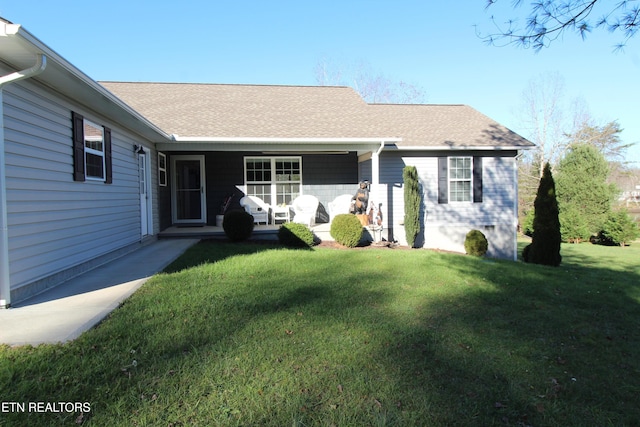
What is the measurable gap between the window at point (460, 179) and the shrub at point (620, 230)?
9.40 m

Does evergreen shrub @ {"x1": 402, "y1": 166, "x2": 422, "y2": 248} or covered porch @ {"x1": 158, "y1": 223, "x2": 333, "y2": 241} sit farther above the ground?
evergreen shrub @ {"x1": 402, "y1": 166, "x2": 422, "y2": 248}

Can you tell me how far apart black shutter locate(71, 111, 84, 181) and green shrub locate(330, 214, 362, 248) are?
547cm

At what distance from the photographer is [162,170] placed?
1137 cm

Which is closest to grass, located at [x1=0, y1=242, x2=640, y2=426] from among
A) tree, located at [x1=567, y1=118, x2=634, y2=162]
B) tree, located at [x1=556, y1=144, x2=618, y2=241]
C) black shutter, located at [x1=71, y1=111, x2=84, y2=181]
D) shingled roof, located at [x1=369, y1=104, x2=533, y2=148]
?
black shutter, located at [x1=71, y1=111, x2=84, y2=181]

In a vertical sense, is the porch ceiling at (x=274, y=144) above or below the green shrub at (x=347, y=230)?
above

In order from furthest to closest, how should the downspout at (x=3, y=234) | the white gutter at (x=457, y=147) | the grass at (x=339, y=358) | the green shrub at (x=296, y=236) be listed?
the white gutter at (x=457, y=147), the green shrub at (x=296, y=236), the downspout at (x=3, y=234), the grass at (x=339, y=358)

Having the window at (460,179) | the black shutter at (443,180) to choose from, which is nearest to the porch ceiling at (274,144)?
the black shutter at (443,180)

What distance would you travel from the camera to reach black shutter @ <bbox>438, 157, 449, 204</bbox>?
12.0m

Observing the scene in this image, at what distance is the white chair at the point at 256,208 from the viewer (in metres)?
12.0

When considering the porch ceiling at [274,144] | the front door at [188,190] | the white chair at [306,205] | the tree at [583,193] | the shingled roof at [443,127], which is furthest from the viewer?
the tree at [583,193]

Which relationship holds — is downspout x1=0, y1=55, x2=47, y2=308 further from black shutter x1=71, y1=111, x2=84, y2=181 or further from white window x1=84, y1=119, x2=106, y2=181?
white window x1=84, y1=119, x2=106, y2=181

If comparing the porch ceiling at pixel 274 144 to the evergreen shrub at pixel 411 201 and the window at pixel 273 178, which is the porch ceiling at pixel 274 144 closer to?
the evergreen shrub at pixel 411 201

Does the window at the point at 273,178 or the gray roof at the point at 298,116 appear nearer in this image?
the gray roof at the point at 298,116

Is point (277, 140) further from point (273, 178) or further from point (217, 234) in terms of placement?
point (217, 234)
